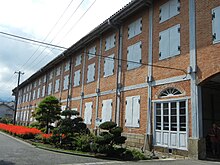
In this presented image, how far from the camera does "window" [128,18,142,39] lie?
53.6 ft

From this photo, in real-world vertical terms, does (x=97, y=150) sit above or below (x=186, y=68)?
below

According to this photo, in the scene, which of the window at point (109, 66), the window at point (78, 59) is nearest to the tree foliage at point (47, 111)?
the window at point (109, 66)

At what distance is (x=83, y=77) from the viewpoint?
77.5ft

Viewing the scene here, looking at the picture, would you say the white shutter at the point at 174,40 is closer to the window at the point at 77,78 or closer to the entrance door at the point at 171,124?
the entrance door at the point at 171,124

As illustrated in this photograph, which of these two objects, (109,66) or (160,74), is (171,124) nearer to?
(160,74)

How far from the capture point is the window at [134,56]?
1584 centimetres

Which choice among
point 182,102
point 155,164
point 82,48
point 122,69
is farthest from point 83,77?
point 155,164

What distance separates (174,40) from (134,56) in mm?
3603

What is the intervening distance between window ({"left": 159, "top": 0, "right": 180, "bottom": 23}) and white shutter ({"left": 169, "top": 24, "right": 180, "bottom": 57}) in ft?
2.93

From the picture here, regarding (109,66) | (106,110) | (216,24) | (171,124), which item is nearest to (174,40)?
(216,24)

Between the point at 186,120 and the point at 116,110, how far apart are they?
6.37 metres

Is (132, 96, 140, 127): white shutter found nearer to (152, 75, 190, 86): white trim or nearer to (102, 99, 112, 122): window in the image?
(152, 75, 190, 86): white trim

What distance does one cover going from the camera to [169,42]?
13539mm

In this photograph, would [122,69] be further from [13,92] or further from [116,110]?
[13,92]
